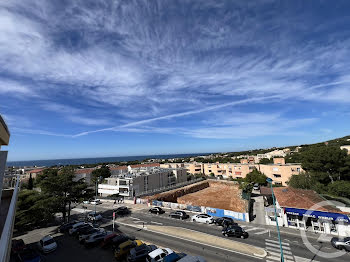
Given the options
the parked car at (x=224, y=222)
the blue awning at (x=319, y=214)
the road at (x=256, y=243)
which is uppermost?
the blue awning at (x=319, y=214)

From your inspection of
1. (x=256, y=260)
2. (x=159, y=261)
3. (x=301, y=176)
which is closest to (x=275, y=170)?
(x=301, y=176)

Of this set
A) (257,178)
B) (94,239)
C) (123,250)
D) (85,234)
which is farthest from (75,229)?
(257,178)

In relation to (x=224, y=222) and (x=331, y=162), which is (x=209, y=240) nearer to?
(x=224, y=222)

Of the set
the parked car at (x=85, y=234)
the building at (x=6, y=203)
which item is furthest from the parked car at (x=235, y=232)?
the building at (x=6, y=203)

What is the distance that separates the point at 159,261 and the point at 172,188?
47669 millimetres

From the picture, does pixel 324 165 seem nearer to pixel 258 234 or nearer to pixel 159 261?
pixel 258 234

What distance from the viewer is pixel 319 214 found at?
2469cm

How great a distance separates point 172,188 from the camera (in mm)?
64625

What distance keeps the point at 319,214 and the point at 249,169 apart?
59.0m

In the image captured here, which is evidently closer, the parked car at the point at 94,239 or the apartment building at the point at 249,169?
the parked car at the point at 94,239

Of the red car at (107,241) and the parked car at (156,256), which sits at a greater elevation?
the parked car at (156,256)

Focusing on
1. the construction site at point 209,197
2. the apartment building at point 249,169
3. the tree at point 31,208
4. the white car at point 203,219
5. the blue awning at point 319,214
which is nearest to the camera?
the blue awning at point 319,214

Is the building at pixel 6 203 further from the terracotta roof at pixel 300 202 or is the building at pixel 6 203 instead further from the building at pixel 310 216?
the terracotta roof at pixel 300 202

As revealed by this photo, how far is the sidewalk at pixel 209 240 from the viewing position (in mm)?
20734
